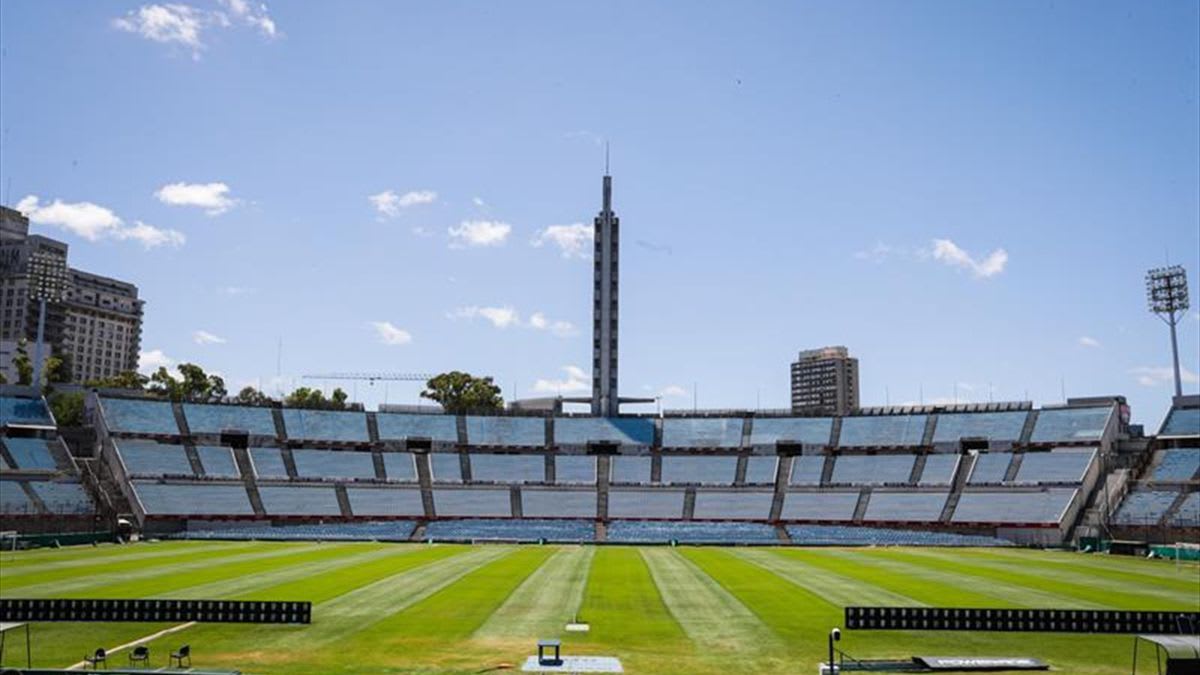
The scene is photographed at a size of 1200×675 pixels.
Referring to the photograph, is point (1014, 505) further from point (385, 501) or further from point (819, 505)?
point (385, 501)

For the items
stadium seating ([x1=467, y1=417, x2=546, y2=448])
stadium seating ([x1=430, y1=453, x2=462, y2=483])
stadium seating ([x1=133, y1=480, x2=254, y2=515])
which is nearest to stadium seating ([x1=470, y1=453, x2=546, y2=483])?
stadium seating ([x1=430, y1=453, x2=462, y2=483])

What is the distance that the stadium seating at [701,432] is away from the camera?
4188 inches

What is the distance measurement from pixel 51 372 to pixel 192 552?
9936cm

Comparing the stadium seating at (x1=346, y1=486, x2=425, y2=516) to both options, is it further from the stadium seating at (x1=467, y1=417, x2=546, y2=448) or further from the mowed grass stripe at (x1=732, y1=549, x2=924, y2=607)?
the mowed grass stripe at (x1=732, y1=549, x2=924, y2=607)

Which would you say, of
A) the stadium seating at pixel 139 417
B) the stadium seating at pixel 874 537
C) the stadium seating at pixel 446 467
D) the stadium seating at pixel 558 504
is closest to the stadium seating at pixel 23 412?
the stadium seating at pixel 139 417

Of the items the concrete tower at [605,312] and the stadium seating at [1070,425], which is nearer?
the stadium seating at [1070,425]

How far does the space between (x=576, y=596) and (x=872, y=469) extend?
66.5m

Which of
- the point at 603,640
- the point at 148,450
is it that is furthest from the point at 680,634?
the point at 148,450

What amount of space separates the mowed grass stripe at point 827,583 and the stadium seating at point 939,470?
3509 centimetres

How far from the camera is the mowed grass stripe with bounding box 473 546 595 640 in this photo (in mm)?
28672

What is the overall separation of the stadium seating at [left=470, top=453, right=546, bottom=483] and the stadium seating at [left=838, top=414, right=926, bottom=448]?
3528 cm

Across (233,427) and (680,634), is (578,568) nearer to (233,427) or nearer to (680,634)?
(680,634)

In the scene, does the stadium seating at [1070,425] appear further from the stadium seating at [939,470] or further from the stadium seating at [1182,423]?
the stadium seating at [939,470]

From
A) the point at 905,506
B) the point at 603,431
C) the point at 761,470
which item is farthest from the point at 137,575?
the point at 761,470
